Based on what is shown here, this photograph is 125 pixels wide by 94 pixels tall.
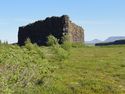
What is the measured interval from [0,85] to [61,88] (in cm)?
971

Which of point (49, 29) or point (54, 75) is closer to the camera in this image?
point (54, 75)

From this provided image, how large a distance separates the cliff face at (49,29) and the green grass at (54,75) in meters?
40.3

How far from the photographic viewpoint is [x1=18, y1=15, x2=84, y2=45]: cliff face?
8488cm

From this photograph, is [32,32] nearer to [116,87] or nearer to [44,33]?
[44,33]

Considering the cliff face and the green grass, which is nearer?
the green grass

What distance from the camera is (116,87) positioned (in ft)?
98.6

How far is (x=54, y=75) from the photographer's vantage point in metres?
30.5

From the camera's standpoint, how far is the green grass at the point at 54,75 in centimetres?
2195

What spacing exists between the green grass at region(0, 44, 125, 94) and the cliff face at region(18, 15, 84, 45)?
4026 cm

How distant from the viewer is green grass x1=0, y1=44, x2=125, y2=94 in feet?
72.0

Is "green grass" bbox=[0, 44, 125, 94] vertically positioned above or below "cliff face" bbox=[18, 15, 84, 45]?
below

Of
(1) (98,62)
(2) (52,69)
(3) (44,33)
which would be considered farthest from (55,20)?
(2) (52,69)

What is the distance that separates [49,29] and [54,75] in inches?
2205

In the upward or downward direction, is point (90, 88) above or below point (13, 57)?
below
